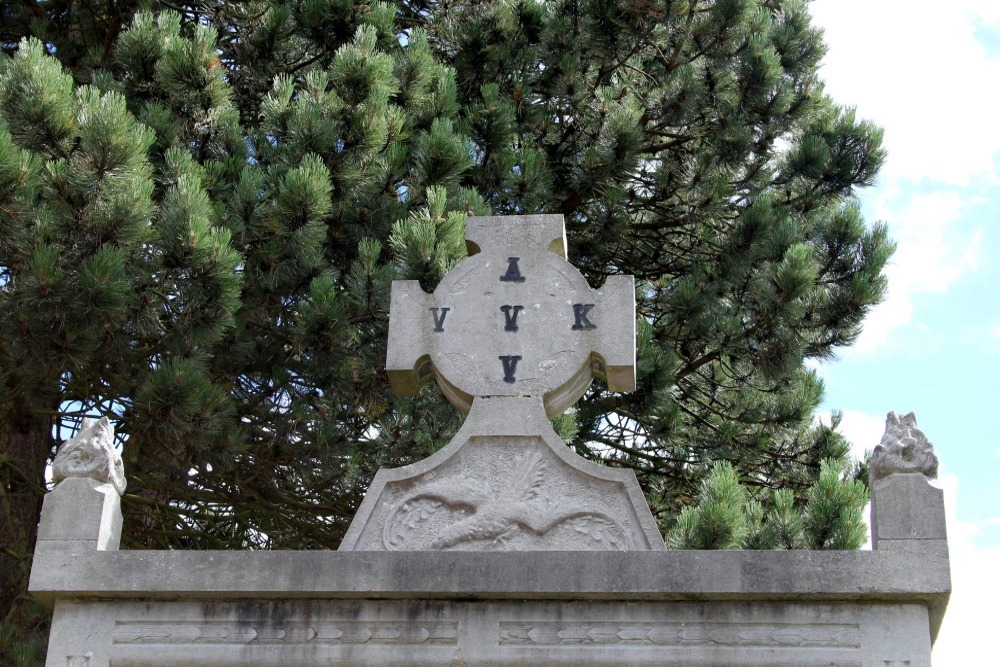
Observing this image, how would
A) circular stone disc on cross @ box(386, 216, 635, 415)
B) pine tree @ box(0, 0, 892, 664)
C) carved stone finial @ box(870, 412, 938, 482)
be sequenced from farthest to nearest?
1. pine tree @ box(0, 0, 892, 664)
2. circular stone disc on cross @ box(386, 216, 635, 415)
3. carved stone finial @ box(870, 412, 938, 482)

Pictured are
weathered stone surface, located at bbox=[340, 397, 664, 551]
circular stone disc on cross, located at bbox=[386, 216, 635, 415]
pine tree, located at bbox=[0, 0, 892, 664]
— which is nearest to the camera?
weathered stone surface, located at bbox=[340, 397, 664, 551]

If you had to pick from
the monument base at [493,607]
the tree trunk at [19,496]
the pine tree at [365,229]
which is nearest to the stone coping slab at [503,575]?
the monument base at [493,607]

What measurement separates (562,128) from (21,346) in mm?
4825

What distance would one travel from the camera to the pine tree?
8.45m

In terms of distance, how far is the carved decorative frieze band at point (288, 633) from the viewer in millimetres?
5129

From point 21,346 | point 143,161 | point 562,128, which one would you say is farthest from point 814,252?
point 21,346

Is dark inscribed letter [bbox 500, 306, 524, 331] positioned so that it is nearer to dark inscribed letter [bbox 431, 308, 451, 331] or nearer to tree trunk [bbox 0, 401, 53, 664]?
dark inscribed letter [bbox 431, 308, 451, 331]

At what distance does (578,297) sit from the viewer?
5.93 m

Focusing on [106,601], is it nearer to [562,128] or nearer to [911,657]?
[911,657]

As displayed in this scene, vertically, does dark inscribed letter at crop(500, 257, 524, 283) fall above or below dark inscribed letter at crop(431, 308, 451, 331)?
above

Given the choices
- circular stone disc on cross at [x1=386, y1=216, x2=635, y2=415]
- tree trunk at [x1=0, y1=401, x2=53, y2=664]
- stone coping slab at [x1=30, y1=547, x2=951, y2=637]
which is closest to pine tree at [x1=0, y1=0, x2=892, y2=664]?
tree trunk at [x1=0, y1=401, x2=53, y2=664]

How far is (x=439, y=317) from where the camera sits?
596cm

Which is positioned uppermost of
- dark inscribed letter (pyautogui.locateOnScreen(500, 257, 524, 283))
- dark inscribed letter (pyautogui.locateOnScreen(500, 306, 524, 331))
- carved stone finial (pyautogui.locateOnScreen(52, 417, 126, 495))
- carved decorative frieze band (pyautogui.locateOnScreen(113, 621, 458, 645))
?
dark inscribed letter (pyautogui.locateOnScreen(500, 257, 524, 283))

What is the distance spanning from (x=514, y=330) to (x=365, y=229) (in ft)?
12.4
